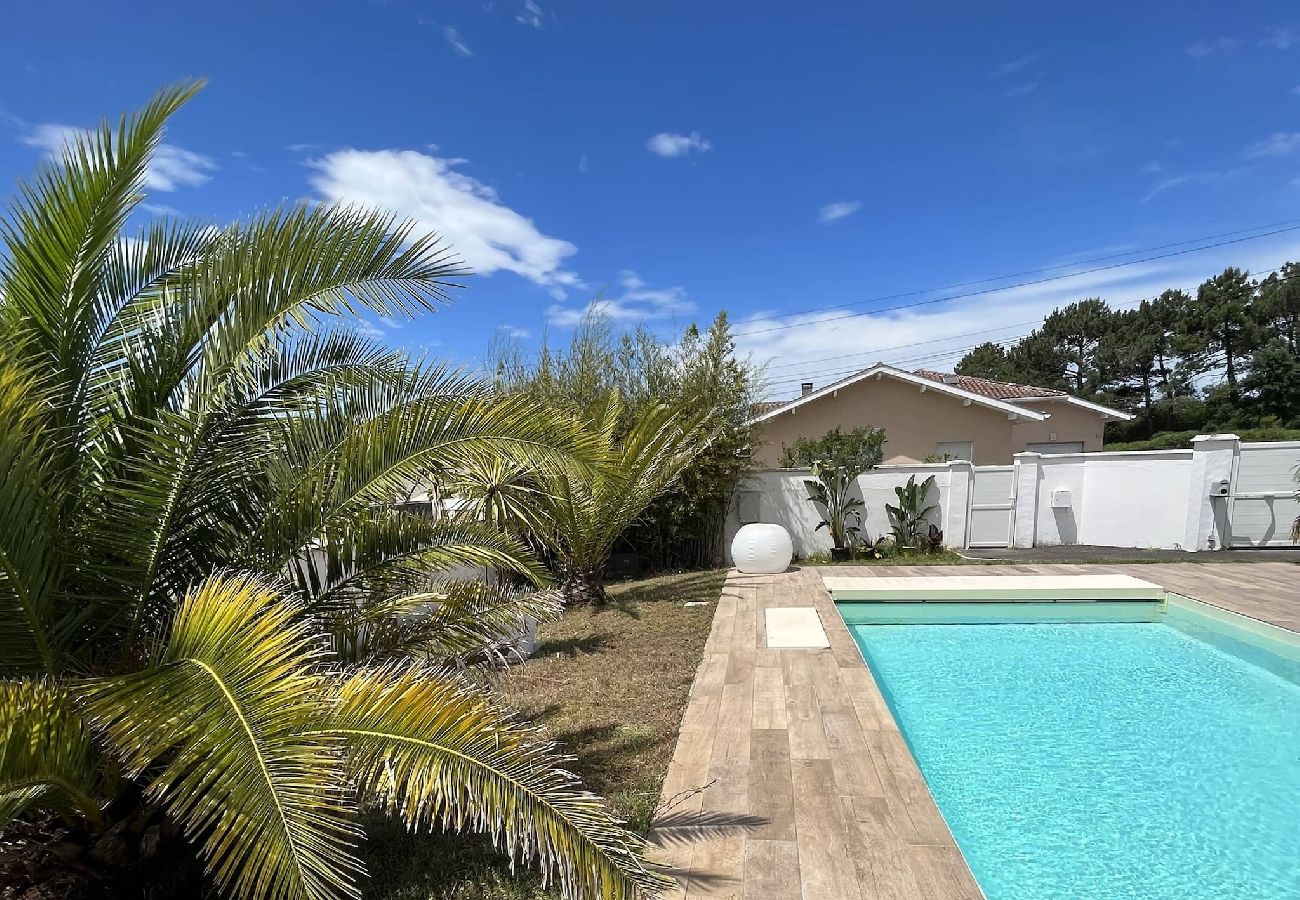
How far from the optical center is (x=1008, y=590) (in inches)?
336

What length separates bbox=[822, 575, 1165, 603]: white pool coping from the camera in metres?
8.29

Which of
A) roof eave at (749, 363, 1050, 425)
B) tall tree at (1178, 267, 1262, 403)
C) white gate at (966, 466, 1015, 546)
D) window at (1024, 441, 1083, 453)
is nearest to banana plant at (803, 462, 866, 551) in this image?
white gate at (966, 466, 1015, 546)

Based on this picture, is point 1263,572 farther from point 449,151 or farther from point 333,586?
point 449,151

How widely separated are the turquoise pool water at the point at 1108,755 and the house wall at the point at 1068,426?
13.8 m

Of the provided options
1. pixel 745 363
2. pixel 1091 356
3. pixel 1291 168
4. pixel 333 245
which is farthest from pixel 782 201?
pixel 1091 356

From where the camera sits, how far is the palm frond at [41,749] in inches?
70.6

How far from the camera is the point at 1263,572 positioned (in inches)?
365

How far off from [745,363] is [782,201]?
215 inches

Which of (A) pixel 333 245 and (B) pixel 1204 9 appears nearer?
(A) pixel 333 245

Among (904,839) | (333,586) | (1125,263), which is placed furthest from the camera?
(1125,263)

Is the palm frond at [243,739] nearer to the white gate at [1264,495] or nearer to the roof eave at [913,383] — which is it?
the roof eave at [913,383]

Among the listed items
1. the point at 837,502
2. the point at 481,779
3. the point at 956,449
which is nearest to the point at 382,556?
the point at 481,779

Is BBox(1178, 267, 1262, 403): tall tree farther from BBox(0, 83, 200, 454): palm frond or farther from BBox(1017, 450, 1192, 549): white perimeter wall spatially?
BBox(0, 83, 200, 454): palm frond

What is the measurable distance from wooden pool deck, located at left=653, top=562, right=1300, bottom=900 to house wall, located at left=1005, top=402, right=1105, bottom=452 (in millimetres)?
17310
